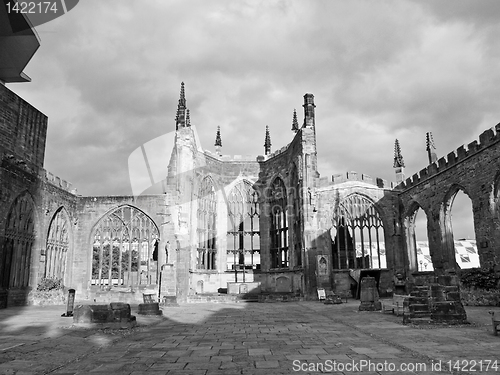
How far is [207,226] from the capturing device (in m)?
28.8

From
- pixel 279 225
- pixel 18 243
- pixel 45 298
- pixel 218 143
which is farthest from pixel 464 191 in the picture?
pixel 18 243

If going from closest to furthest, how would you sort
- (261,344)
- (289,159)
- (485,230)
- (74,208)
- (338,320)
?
(261,344)
(338,320)
(485,230)
(74,208)
(289,159)

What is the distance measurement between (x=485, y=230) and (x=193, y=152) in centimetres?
1771

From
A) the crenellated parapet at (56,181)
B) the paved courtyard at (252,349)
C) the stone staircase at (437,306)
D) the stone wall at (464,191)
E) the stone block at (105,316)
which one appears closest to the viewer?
the paved courtyard at (252,349)

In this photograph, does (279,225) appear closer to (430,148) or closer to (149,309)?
(430,148)

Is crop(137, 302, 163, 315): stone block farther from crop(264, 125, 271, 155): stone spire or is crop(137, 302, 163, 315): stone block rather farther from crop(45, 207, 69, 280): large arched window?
crop(264, 125, 271, 155): stone spire

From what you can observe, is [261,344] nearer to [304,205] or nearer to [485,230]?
[485,230]

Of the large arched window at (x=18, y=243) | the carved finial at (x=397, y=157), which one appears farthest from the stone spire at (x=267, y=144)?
the large arched window at (x=18, y=243)

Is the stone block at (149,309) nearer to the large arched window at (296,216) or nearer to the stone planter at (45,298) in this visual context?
the stone planter at (45,298)

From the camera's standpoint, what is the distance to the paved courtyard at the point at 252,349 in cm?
600

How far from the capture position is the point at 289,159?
94.4 ft

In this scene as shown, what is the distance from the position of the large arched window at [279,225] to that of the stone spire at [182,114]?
8.32 metres

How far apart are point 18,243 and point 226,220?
46.7ft

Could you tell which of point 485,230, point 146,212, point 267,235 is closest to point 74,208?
point 146,212
